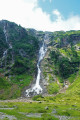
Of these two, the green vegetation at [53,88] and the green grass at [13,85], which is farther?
the green vegetation at [53,88]

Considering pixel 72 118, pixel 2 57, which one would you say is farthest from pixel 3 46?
pixel 72 118

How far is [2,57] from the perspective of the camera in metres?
172

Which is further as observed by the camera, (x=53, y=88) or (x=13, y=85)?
(x=13, y=85)

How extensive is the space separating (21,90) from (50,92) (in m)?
28.9

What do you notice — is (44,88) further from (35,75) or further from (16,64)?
(16,64)

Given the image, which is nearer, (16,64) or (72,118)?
(72,118)

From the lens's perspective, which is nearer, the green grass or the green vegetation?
the green grass

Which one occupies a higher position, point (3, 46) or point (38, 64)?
point (3, 46)

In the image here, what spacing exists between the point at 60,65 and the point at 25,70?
50031 millimetres

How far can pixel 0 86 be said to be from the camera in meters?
118

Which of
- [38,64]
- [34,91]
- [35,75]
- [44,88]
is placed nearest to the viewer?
[34,91]

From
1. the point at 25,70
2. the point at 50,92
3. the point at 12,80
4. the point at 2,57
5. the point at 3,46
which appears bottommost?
the point at 50,92

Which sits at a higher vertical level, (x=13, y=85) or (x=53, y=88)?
(x=13, y=85)

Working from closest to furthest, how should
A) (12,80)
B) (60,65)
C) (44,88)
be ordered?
(44,88) → (12,80) → (60,65)
